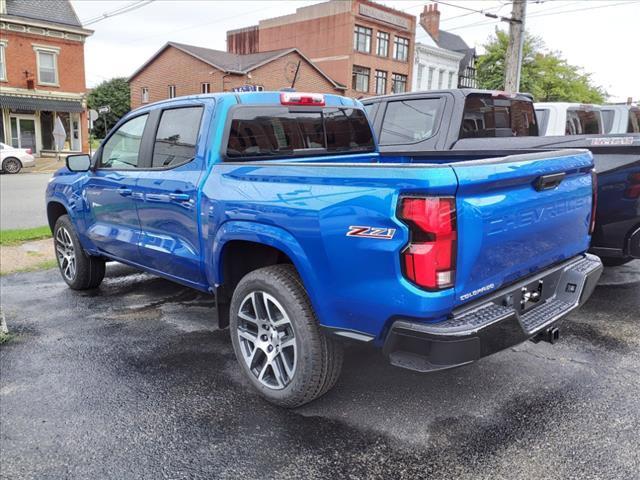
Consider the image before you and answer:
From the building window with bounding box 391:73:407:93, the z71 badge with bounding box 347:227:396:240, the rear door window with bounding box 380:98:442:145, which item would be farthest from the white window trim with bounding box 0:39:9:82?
the z71 badge with bounding box 347:227:396:240

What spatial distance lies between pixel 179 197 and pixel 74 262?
2.56 m

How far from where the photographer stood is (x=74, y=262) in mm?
5742

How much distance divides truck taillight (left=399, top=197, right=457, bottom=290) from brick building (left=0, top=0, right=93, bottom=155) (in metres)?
33.1

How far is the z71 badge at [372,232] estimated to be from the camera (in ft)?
8.20

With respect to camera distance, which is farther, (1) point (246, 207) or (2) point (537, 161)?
(1) point (246, 207)

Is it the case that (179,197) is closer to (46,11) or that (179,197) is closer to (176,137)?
(176,137)

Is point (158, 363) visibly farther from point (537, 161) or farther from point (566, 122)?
point (566, 122)

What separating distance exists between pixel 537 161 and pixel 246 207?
168cm

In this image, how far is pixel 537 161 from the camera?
9.56 feet

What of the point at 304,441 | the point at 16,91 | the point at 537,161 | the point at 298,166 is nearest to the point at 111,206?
the point at 298,166

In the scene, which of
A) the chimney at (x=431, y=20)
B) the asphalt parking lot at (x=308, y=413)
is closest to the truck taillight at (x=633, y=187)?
the asphalt parking lot at (x=308, y=413)

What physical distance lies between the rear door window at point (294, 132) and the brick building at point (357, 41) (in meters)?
40.5

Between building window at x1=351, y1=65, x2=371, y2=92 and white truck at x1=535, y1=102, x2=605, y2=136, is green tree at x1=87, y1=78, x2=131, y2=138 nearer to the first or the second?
building window at x1=351, y1=65, x2=371, y2=92

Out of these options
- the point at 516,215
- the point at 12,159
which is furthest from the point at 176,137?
the point at 12,159
